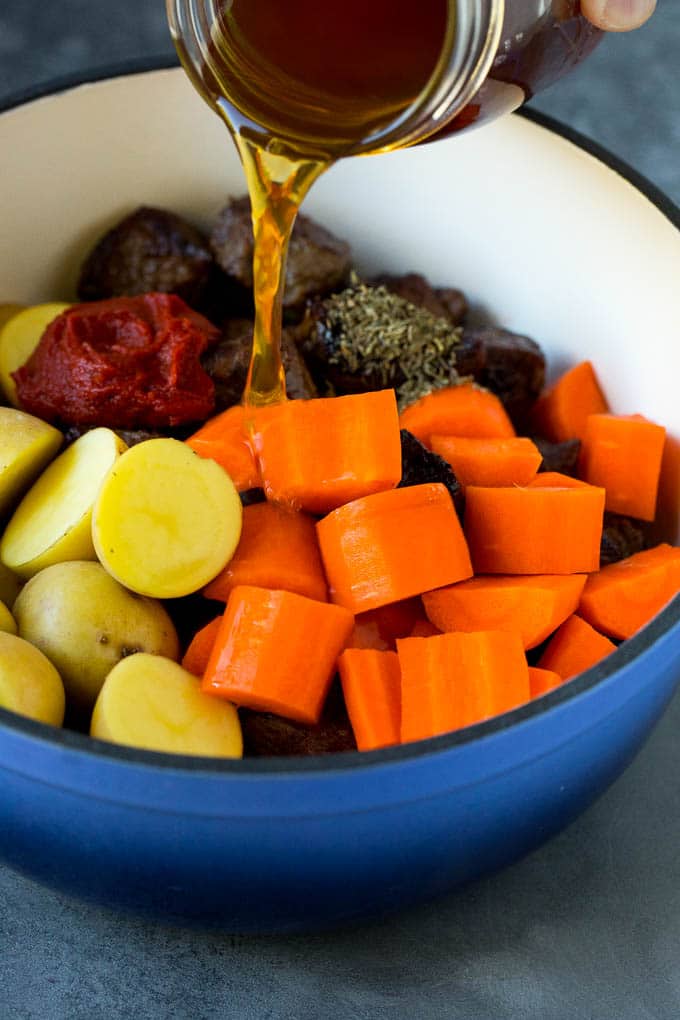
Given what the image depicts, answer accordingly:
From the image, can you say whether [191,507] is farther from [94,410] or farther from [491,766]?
[491,766]

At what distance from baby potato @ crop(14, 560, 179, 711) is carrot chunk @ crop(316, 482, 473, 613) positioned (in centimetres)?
29

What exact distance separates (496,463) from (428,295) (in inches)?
22.3

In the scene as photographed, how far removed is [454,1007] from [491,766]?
0.49m

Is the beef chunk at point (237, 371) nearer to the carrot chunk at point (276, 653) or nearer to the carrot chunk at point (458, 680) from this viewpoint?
the carrot chunk at point (276, 653)

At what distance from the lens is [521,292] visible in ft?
7.88

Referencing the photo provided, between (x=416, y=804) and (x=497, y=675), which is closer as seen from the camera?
(x=416, y=804)

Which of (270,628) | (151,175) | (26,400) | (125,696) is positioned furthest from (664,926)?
(151,175)

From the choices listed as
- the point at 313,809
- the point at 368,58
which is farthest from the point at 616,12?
the point at 313,809

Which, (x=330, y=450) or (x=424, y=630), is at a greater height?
(x=330, y=450)

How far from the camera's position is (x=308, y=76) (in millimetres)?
1711

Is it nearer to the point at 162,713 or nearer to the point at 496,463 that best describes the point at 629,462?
the point at 496,463

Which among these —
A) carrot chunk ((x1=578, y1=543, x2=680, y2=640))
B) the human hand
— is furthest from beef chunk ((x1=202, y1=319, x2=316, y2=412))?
the human hand

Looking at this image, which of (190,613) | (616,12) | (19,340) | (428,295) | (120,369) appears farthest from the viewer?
(428,295)

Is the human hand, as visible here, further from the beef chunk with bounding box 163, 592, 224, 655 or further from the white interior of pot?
the beef chunk with bounding box 163, 592, 224, 655
